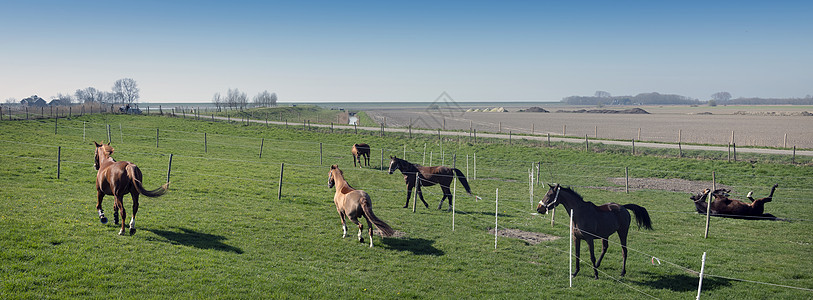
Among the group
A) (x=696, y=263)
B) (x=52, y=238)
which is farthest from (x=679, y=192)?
(x=52, y=238)

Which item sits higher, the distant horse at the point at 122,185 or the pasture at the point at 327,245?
the distant horse at the point at 122,185

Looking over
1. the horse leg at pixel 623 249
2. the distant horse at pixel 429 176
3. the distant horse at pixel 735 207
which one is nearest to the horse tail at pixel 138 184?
the distant horse at pixel 429 176

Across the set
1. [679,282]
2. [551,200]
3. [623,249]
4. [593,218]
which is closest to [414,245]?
[551,200]

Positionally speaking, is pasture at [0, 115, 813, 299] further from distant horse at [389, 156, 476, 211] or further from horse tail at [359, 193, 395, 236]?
distant horse at [389, 156, 476, 211]

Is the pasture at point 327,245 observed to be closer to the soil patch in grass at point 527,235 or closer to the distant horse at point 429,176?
the soil patch in grass at point 527,235

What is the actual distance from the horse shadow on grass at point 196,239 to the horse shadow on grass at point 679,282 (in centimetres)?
923

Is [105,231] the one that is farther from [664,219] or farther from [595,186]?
[595,186]

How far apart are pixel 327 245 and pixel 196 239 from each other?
321 centimetres

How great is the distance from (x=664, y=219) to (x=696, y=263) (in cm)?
566

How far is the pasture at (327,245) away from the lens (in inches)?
350

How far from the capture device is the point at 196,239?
1140 cm

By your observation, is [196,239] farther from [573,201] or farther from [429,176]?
[573,201]

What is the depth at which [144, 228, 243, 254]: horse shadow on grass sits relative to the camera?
10.9 m

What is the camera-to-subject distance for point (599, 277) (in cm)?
1023
